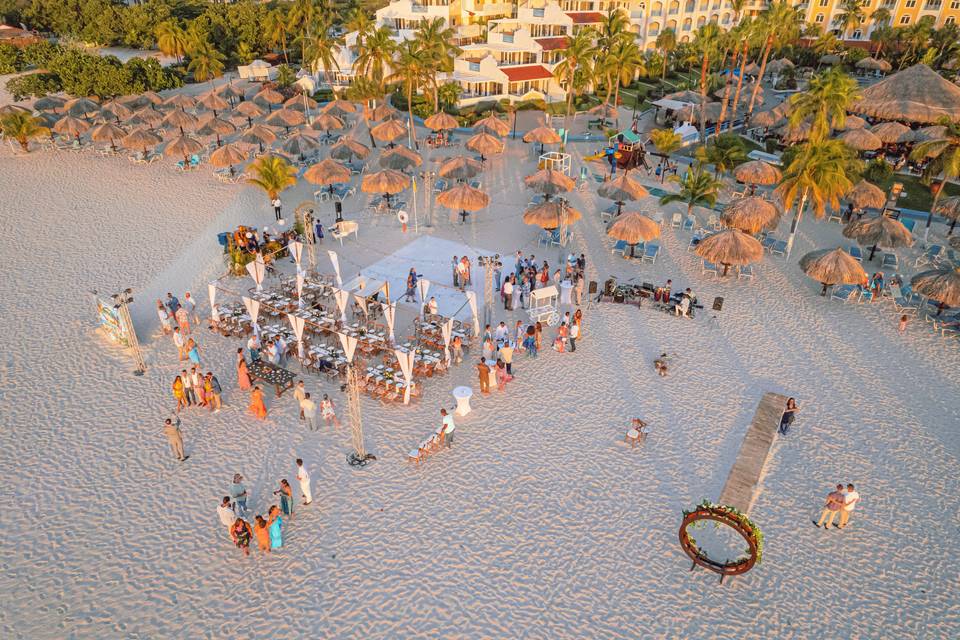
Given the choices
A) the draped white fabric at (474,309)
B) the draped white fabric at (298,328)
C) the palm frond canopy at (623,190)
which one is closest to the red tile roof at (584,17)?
the palm frond canopy at (623,190)

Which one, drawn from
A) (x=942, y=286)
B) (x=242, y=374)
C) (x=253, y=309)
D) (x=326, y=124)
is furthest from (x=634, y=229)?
(x=326, y=124)

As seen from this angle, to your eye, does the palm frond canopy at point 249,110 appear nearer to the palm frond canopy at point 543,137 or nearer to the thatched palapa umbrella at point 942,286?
the palm frond canopy at point 543,137

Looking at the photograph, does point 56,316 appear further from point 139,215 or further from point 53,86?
point 53,86

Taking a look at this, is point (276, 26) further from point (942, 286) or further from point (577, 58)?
point (942, 286)

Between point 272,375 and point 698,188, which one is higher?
point 698,188

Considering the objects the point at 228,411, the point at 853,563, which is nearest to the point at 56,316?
the point at 228,411

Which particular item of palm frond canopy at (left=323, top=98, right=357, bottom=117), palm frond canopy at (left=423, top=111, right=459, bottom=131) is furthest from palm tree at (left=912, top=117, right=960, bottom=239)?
palm frond canopy at (left=323, top=98, right=357, bottom=117)
